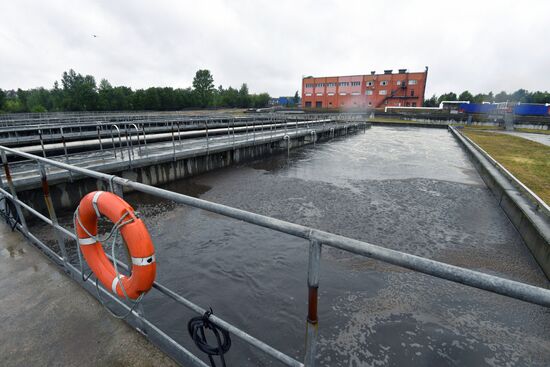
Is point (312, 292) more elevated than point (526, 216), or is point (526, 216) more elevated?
point (312, 292)

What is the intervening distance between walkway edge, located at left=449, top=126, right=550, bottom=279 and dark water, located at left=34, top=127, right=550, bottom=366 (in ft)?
0.69

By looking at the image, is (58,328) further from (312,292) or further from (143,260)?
(312,292)

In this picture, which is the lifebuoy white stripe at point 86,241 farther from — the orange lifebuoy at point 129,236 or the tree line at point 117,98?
the tree line at point 117,98

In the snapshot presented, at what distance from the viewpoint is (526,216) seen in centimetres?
649

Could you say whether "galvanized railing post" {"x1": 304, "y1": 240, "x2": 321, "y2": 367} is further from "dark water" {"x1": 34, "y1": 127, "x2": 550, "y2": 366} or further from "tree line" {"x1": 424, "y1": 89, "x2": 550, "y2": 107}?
"tree line" {"x1": 424, "y1": 89, "x2": 550, "y2": 107}

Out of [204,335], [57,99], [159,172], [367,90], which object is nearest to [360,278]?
[204,335]

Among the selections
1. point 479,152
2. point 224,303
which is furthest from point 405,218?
point 479,152

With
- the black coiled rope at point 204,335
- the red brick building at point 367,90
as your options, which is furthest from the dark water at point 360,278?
the red brick building at point 367,90

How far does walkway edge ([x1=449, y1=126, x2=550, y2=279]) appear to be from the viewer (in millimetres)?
5469

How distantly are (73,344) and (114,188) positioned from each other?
120 centimetres

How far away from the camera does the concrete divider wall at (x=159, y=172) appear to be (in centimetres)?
714

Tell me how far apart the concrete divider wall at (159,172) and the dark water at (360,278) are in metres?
1.15

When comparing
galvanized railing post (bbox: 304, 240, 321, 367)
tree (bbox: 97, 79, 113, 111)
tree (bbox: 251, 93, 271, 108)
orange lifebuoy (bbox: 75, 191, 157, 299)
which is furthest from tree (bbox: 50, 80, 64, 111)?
galvanized railing post (bbox: 304, 240, 321, 367)

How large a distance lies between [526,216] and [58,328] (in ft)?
27.6
